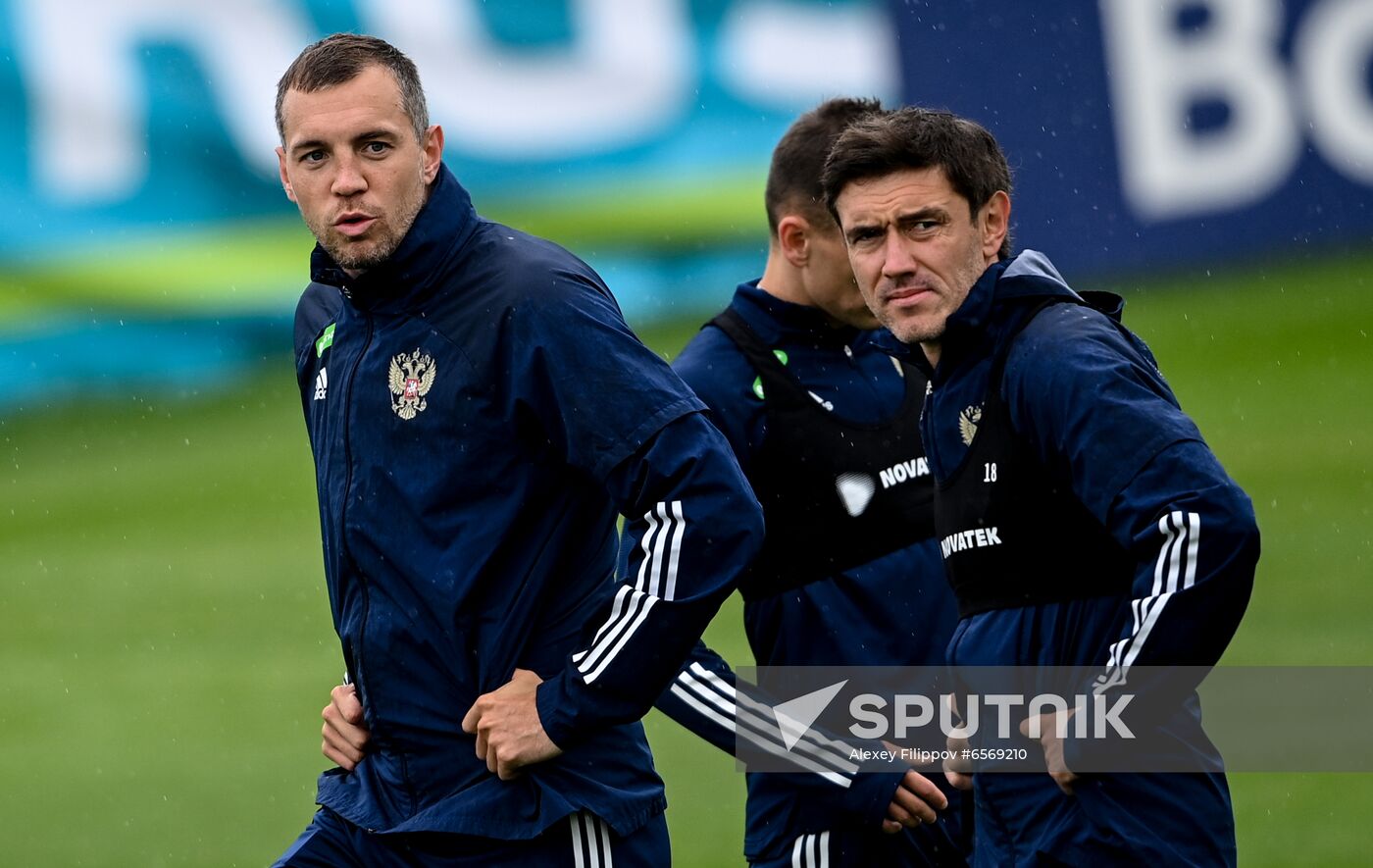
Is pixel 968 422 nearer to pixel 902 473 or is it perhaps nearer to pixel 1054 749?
pixel 1054 749

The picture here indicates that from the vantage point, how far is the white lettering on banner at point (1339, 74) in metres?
13.7

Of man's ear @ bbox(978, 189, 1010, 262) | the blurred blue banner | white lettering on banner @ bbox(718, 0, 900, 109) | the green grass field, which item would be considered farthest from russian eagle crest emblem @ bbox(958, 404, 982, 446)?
white lettering on banner @ bbox(718, 0, 900, 109)

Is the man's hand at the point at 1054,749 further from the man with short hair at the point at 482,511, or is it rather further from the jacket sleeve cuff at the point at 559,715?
the jacket sleeve cuff at the point at 559,715

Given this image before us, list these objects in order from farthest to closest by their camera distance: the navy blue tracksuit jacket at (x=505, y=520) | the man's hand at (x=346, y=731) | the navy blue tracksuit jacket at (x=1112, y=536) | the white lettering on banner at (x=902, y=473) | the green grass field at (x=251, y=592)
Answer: the green grass field at (x=251, y=592) < the white lettering on banner at (x=902, y=473) < the man's hand at (x=346, y=731) < the navy blue tracksuit jacket at (x=505, y=520) < the navy blue tracksuit jacket at (x=1112, y=536)

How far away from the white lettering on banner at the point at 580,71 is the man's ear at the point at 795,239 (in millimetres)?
9049

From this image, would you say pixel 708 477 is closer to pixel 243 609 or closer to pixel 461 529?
pixel 461 529

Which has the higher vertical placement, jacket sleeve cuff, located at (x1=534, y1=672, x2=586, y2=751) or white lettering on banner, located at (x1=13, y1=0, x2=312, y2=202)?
white lettering on banner, located at (x1=13, y1=0, x2=312, y2=202)

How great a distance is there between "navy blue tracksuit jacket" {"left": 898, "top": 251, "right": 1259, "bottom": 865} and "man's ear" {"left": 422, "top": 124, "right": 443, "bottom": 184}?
3.49 feet

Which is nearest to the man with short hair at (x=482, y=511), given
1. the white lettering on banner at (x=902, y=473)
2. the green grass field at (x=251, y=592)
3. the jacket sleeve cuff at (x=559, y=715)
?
the jacket sleeve cuff at (x=559, y=715)

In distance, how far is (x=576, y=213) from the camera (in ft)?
46.4

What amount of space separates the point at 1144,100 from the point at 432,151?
10.4 meters

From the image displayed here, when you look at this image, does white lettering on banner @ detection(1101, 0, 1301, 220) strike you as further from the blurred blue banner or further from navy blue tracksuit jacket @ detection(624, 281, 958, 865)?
navy blue tracksuit jacket @ detection(624, 281, 958, 865)

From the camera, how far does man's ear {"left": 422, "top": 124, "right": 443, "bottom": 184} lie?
13.7 feet

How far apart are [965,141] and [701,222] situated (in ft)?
32.3
